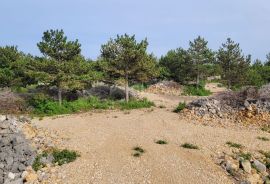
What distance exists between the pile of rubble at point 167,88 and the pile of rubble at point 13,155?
111 feet

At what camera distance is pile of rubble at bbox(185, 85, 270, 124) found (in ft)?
90.8

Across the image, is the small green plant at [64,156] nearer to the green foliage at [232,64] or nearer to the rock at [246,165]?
the rock at [246,165]

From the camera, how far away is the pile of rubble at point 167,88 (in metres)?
53.1

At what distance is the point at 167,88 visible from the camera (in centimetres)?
5434

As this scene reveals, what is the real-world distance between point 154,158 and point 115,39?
21.8m

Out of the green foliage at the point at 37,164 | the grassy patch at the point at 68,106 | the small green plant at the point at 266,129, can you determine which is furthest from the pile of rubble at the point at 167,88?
the green foliage at the point at 37,164

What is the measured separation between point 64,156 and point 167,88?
3599 cm

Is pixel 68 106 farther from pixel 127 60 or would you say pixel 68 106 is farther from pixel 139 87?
pixel 139 87

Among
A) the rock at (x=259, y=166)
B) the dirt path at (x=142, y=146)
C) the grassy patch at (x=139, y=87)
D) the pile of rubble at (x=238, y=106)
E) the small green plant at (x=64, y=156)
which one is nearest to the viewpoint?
the dirt path at (x=142, y=146)

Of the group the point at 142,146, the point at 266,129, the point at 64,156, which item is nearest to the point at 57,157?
the point at 64,156

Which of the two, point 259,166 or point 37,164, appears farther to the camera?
point 259,166

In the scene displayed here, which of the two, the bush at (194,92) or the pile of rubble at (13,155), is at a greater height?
the bush at (194,92)

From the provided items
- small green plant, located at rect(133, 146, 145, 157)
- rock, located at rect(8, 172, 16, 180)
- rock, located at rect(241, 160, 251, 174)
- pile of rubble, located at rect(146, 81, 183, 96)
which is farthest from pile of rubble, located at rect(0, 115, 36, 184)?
pile of rubble, located at rect(146, 81, 183, 96)

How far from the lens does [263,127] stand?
25.9m
